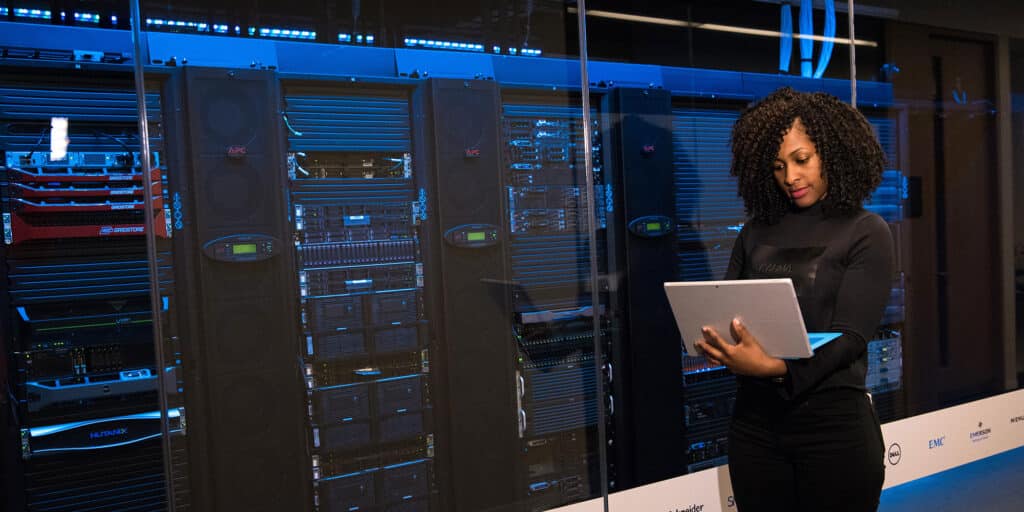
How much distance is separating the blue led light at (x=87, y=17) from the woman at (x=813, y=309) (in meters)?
1.88

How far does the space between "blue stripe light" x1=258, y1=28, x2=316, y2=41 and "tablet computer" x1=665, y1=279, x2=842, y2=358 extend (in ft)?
4.93

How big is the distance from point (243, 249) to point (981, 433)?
11.7 feet

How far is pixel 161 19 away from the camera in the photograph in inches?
84.0

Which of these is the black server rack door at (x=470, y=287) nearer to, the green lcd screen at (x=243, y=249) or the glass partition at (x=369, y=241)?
the glass partition at (x=369, y=241)

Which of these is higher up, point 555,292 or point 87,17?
point 87,17

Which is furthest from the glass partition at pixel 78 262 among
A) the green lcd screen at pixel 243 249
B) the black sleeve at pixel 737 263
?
the black sleeve at pixel 737 263

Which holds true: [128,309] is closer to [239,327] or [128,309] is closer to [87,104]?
[239,327]

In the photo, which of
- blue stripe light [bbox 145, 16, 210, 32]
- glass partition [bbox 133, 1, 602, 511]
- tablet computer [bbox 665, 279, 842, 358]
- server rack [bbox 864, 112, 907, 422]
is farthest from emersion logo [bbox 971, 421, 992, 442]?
blue stripe light [bbox 145, 16, 210, 32]

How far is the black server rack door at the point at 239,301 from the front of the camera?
2.11 metres

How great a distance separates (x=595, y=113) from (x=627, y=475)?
1491mm

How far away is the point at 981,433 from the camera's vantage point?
346 cm

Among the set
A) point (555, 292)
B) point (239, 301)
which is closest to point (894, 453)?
point (555, 292)

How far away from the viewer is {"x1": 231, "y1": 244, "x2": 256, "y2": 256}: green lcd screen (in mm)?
2146

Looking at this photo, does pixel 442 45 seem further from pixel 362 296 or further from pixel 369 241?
pixel 362 296
